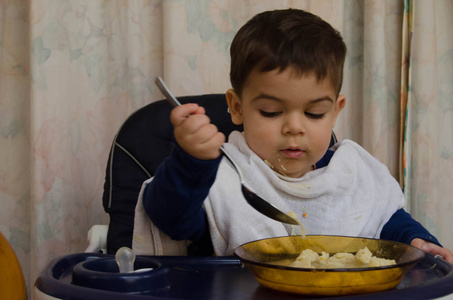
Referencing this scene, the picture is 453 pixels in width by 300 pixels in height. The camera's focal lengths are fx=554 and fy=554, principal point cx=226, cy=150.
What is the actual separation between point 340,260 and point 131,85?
3.72 feet

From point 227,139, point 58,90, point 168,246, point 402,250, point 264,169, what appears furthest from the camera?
point 58,90

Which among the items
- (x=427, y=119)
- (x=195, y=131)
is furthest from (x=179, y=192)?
(x=427, y=119)

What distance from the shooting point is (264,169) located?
1.26m

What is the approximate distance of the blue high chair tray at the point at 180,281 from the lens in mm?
Answer: 743

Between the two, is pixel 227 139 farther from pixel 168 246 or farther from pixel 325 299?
pixel 325 299

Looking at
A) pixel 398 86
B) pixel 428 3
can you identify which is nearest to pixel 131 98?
pixel 398 86

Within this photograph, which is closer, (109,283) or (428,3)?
(109,283)

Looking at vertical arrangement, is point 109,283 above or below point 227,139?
below

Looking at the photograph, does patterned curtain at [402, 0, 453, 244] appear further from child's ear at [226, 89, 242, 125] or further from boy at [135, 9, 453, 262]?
child's ear at [226, 89, 242, 125]

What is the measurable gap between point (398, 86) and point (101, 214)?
1072 millimetres

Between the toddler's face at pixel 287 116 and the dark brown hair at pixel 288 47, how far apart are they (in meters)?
0.02

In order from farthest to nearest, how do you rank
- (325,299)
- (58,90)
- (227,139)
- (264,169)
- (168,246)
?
(58,90) < (227,139) < (264,169) < (168,246) < (325,299)

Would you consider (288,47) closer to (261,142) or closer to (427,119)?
(261,142)

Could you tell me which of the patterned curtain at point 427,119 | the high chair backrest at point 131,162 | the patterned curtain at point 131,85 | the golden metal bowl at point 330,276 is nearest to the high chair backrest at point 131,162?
the high chair backrest at point 131,162
